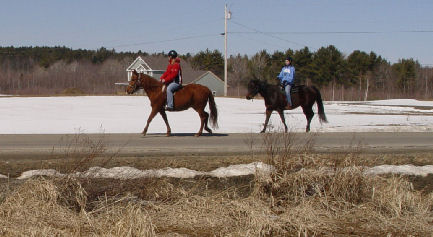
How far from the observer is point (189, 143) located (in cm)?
1508

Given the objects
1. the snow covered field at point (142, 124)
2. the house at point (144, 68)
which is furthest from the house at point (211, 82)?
the snow covered field at point (142, 124)

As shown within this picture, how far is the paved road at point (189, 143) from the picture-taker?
1339 cm

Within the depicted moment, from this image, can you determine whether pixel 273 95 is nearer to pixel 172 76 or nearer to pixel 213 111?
pixel 213 111

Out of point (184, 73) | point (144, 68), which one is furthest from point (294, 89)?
point (184, 73)

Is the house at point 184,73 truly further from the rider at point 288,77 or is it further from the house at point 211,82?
the rider at point 288,77

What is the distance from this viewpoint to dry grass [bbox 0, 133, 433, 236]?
7.37 meters

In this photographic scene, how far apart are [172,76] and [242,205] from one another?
353 inches

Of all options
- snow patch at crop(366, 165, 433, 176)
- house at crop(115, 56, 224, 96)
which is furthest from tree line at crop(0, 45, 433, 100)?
snow patch at crop(366, 165, 433, 176)

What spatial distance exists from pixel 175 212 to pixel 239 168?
276cm

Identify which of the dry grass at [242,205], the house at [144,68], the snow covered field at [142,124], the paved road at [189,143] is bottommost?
the dry grass at [242,205]

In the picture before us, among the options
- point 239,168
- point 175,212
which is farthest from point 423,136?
point 175,212

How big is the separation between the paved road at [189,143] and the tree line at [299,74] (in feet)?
162

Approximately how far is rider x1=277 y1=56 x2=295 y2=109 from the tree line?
47.3m

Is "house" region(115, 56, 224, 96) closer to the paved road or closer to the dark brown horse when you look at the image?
the dark brown horse
